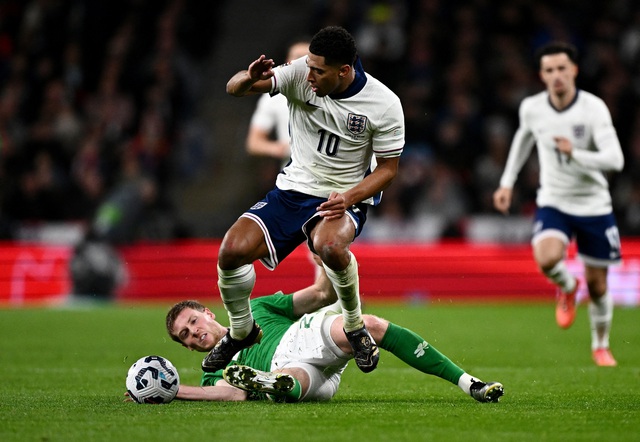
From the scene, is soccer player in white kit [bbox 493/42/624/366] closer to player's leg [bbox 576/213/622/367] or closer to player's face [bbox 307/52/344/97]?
player's leg [bbox 576/213/622/367]

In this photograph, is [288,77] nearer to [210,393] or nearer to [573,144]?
[210,393]

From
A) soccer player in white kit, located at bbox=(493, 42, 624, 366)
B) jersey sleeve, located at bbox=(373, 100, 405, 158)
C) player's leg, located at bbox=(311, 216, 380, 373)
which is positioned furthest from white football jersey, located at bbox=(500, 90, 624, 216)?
player's leg, located at bbox=(311, 216, 380, 373)

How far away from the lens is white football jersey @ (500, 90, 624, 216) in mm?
9461

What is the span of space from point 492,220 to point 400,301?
6.23 ft

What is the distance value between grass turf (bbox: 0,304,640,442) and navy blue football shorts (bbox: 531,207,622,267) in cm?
89

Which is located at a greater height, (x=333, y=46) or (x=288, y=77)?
(x=333, y=46)

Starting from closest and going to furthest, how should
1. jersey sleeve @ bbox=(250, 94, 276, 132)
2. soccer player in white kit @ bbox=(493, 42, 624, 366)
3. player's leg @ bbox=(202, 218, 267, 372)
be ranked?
player's leg @ bbox=(202, 218, 267, 372) → soccer player in white kit @ bbox=(493, 42, 624, 366) → jersey sleeve @ bbox=(250, 94, 276, 132)

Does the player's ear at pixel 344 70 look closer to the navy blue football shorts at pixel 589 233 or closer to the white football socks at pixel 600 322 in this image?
the navy blue football shorts at pixel 589 233

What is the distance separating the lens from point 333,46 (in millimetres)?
6324

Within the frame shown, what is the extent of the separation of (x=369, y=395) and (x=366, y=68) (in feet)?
36.7

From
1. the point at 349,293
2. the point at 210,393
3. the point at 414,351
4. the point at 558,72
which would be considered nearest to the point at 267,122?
the point at 558,72

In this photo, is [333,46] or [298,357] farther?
[298,357]

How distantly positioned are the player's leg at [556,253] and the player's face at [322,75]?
3.51 metres

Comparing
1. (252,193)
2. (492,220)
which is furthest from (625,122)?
(252,193)
